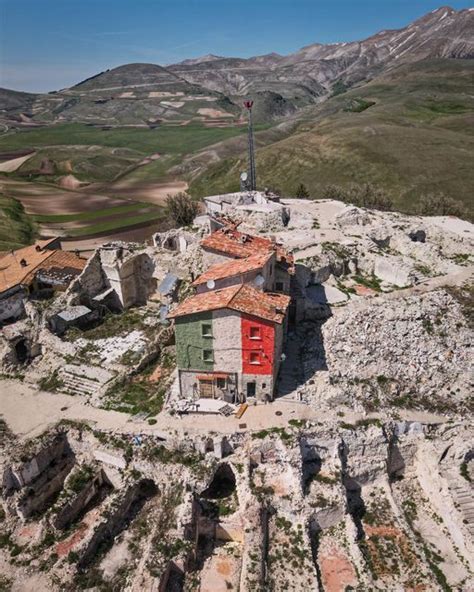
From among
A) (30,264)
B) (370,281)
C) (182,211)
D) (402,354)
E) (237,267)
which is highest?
(237,267)

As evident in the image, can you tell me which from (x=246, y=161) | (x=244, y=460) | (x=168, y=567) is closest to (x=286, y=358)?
(x=244, y=460)

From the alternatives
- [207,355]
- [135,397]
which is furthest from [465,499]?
[135,397]

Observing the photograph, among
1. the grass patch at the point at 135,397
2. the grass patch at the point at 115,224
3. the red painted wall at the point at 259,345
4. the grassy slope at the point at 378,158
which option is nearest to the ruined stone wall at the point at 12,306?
the grass patch at the point at 135,397

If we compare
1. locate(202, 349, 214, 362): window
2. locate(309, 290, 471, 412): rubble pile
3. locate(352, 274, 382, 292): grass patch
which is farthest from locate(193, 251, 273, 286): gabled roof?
locate(352, 274, 382, 292): grass patch

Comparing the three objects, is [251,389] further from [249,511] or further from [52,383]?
[52,383]

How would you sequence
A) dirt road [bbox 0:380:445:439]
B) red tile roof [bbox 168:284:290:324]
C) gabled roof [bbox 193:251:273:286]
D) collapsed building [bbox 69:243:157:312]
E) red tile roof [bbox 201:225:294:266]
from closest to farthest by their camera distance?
red tile roof [bbox 168:284:290:324]
dirt road [bbox 0:380:445:439]
gabled roof [bbox 193:251:273:286]
red tile roof [bbox 201:225:294:266]
collapsed building [bbox 69:243:157:312]

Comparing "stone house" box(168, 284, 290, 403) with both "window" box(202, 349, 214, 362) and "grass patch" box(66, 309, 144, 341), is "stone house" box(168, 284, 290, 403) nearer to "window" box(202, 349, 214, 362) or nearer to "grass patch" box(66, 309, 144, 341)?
"window" box(202, 349, 214, 362)

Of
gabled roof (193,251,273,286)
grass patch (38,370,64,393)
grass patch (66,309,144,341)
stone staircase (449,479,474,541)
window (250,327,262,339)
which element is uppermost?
gabled roof (193,251,273,286)

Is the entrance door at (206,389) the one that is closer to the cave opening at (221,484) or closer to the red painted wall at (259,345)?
the red painted wall at (259,345)
